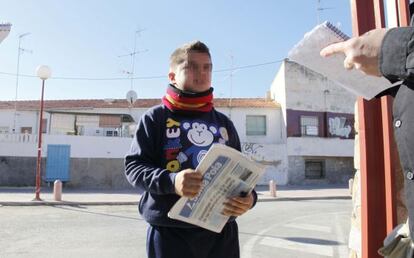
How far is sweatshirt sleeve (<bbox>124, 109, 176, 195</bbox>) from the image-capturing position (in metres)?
2.15

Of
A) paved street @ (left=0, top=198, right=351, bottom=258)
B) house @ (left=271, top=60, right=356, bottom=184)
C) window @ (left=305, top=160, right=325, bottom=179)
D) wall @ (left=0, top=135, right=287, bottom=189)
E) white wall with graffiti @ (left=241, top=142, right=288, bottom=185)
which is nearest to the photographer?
paved street @ (left=0, top=198, right=351, bottom=258)

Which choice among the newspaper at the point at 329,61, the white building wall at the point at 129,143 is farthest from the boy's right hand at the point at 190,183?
the white building wall at the point at 129,143

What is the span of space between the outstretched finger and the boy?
89 centimetres

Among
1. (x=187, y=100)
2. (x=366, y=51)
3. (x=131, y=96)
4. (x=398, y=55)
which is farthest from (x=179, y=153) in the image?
(x=131, y=96)

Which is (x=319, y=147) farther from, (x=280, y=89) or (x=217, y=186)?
(x=217, y=186)

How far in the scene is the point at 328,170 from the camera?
100 ft

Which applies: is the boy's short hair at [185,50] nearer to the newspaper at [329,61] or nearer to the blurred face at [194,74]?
the blurred face at [194,74]

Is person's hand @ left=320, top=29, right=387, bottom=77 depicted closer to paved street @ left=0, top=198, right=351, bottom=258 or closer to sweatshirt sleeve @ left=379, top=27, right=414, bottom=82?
sweatshirt sleeve @ left=379, top=27, right=414, bottom=82

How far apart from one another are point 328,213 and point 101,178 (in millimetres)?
15211

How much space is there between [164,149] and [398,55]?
1402mm

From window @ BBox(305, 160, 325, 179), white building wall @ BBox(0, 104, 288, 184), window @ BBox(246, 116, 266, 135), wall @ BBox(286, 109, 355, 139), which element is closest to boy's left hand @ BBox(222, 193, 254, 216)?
white building wall @ BBox(0, 104, 288, 184)

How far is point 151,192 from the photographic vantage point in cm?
229

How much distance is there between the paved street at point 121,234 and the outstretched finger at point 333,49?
557 cm

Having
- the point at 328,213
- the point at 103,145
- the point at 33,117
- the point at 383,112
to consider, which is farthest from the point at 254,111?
the point at 383,112
